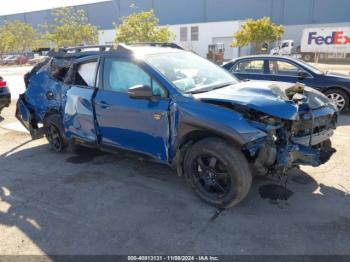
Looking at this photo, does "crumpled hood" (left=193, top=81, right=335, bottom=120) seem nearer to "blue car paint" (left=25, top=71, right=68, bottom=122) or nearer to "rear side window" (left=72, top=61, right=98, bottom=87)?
"rear side window" (left=72, top=61, right=98, bottom=87)

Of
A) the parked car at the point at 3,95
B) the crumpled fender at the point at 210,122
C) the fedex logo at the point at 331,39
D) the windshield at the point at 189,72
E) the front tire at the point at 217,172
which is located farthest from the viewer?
the fedex logo at the point at 331,39

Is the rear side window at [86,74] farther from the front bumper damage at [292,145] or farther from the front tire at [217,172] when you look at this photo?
the front bumper damage at [292,145]

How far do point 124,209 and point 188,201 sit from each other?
2.51 feet

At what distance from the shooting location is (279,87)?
159 inches

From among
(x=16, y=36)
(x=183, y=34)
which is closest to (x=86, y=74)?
(x=183, y=34)

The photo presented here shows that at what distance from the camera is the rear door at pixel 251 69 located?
27.7 feet

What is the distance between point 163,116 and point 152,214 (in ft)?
3.71

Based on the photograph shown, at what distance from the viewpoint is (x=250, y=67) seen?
340 inches

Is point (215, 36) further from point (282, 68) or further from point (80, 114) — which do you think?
point (80, 114)

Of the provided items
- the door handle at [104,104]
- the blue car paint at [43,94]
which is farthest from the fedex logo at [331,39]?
the door handle at [104,104]

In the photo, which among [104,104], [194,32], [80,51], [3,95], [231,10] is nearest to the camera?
[104,104]

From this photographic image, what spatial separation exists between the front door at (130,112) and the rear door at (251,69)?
4.88 meters

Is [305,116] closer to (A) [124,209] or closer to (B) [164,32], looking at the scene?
(A) [124,209]

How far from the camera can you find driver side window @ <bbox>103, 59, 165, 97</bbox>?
12.9 feet
